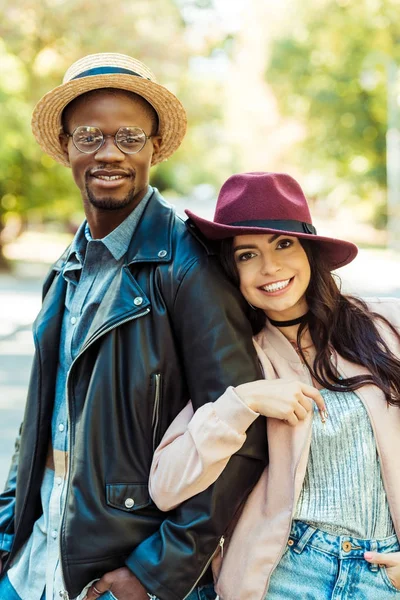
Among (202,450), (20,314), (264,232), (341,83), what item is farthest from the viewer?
(341,83)

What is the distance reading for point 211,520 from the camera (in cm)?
211

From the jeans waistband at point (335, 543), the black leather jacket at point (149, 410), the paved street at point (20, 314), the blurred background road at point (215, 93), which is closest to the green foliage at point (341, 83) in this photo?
the blurred background road at point (215, 93)

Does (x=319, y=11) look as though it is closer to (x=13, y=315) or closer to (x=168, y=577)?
(x=13, y=315)

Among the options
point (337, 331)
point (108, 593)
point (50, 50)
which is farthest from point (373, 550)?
point (50, 50)

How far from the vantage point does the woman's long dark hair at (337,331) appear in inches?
89.9

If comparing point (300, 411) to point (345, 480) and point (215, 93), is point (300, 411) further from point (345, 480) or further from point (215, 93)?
point (215, 93)

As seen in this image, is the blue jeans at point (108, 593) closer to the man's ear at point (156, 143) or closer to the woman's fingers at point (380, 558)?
the woman's fingers at point (380, 558)

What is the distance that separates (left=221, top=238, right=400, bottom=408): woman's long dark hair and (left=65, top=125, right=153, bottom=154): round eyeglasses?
440 millimetres

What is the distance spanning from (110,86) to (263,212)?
0.65 meters

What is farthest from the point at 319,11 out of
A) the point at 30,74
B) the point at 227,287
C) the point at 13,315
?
the point at 227,287

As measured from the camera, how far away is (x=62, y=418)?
243 centimetres

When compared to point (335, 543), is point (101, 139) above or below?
above

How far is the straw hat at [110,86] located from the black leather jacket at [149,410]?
0.55 m

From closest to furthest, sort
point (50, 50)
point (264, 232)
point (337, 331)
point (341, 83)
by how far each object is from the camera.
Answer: point (264, 232)
point (337, 331)
point (50, 50)
point (341, 83)
